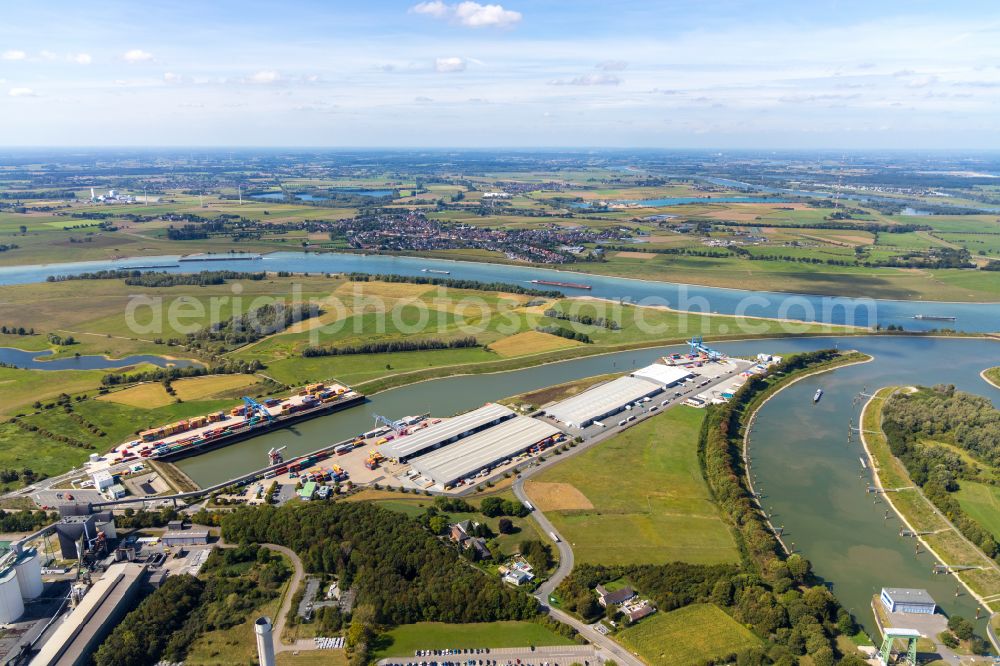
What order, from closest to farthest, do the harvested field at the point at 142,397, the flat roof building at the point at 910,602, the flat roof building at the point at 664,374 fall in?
1. the flat roof building at the point at 910,602
2. the harvested field at the point at 142,397
3. the flat roof building at the point at 664,374

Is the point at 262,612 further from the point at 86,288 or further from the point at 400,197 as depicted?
the point at 400,197

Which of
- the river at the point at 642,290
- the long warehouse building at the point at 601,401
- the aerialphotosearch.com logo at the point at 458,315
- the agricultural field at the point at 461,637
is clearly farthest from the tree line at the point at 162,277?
the agricultural field at the point at 461,637

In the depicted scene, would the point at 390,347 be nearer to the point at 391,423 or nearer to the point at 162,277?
the point at 391,423

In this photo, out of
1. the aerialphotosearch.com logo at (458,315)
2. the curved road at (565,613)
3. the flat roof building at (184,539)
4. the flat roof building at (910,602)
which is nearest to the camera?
the curved road at (565,613)

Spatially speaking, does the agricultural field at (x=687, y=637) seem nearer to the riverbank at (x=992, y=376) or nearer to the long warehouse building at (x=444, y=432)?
the long warehouse building at (x=444, y=432)

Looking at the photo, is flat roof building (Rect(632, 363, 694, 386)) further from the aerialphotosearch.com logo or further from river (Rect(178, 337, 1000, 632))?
the aerialphotosearch.com logo

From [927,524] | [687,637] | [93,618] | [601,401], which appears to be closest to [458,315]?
[601,401]

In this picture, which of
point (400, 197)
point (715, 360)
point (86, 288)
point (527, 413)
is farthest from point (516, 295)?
point (400, 197)
